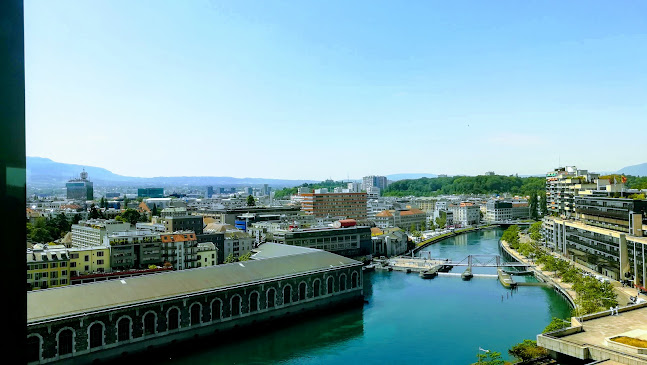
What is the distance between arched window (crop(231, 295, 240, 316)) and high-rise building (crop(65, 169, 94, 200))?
27320 mm

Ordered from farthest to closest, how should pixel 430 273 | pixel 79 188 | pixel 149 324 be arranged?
1. pixel 79 188
2. pixel 430 273
3. pixel 149 324

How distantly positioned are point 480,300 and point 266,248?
290 inches

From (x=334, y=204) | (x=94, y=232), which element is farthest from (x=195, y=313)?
(x=334, y=204)

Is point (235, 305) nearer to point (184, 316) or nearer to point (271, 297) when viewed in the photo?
point (271, 297)

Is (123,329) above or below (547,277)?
above

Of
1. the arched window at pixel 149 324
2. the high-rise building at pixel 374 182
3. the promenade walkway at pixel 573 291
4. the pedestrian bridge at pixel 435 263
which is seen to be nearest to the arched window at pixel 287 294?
the arched window at pixel 149 324

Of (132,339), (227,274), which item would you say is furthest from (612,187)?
(132,339)

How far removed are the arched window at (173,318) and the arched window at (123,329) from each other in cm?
83

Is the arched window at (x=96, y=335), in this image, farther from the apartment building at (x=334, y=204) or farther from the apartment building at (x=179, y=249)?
the apartment building at (x=334, y=204)

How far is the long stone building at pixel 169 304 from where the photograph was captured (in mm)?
8664

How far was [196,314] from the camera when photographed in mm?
10367

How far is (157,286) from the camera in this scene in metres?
10.3

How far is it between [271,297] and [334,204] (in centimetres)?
1902

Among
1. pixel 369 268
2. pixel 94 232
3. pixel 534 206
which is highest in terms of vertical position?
pixel 94 232
